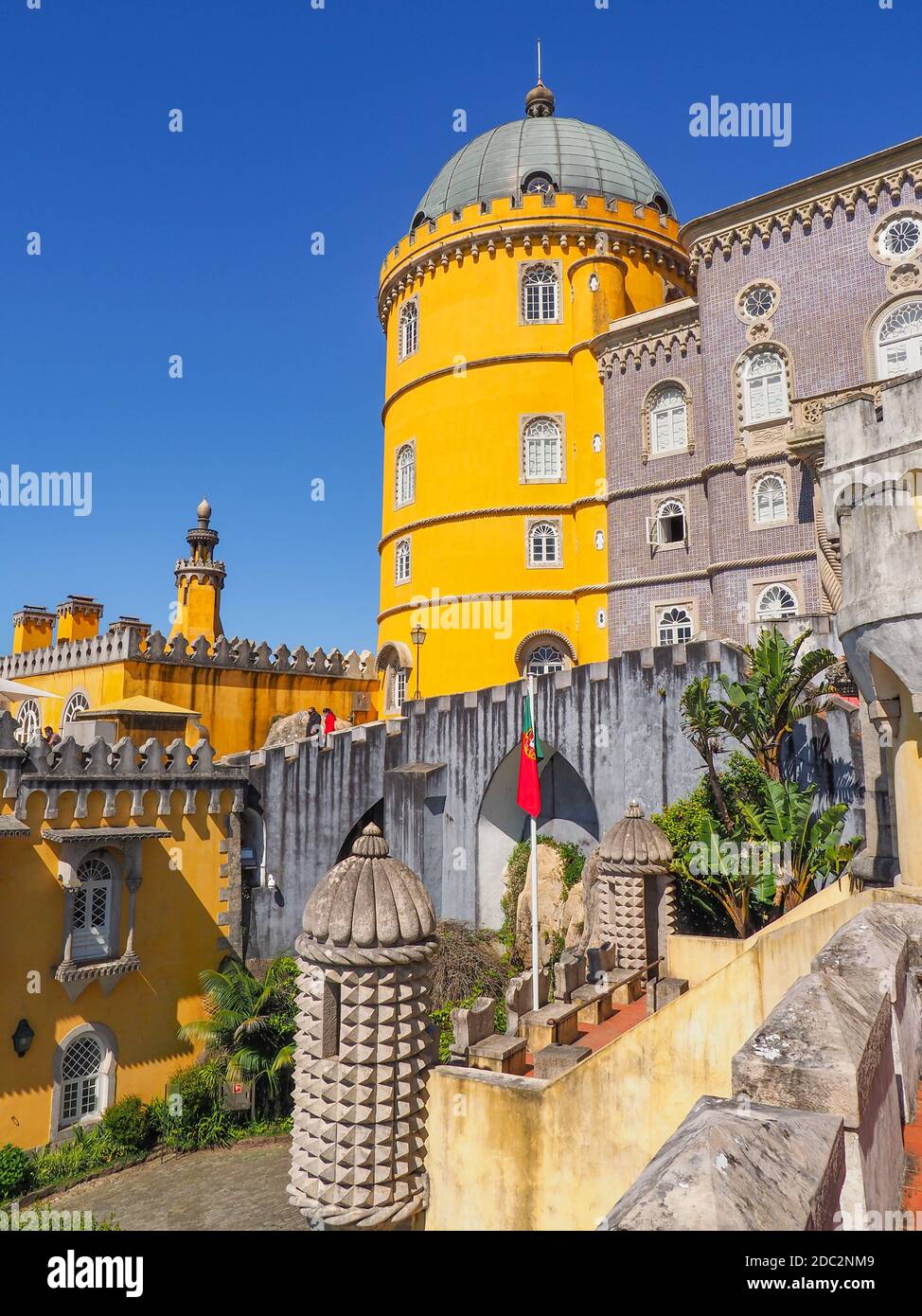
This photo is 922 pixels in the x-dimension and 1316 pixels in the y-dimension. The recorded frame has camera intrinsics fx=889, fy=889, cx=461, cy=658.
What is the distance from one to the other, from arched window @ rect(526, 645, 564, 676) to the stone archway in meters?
5.99

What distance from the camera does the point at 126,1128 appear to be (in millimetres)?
17703

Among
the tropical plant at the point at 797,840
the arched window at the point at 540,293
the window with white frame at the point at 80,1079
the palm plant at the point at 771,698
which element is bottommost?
the window with white frame at the point at 80,1079

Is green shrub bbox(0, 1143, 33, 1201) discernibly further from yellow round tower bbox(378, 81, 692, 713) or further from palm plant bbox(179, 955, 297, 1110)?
yellow round tower bbox(378, 81, 692, 713)

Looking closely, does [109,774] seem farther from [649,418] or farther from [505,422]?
[649,418]

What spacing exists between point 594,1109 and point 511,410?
79.7 ft

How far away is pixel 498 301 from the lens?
97.9 feet

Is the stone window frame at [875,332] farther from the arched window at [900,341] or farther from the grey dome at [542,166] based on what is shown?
the grey dome at [542,166]

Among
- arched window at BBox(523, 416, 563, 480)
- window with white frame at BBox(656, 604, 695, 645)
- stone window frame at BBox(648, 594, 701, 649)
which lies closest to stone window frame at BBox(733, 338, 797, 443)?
stone window frame at BBox(648, 594, 701, 649)

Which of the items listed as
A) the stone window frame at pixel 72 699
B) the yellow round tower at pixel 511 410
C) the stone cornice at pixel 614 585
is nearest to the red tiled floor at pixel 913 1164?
the stone cornice at pixel 614 585

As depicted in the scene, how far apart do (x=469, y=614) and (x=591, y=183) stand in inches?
631

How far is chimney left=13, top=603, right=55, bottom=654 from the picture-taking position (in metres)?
37.6

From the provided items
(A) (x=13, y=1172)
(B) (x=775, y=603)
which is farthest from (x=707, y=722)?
(A) (x=13, y=1172)

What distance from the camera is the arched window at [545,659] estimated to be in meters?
28.4
